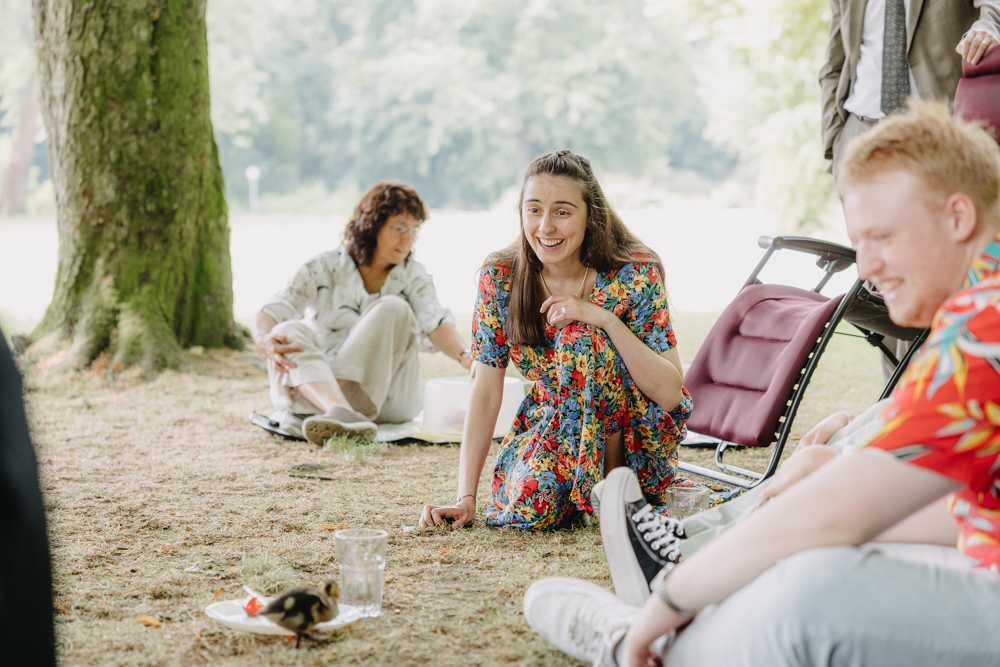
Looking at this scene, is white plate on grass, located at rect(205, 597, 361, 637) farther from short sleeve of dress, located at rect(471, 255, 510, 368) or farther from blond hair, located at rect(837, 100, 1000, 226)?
blond hair, located at rect(837, 100, 1000, 226)

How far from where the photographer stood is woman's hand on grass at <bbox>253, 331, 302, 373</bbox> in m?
3.75

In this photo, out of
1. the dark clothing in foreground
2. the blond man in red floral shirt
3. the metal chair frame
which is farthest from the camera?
the metal chair frame

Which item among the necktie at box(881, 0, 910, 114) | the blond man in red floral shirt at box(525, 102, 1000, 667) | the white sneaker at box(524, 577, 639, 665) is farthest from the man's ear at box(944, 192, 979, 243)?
the necktie at box(881, 0, 910, 114)

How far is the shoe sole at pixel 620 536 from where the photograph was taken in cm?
174

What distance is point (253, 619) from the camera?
1.81m

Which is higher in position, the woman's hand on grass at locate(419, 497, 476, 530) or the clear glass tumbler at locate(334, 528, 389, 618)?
the clear glass tumbler at locate(334, 528, 389, 618)

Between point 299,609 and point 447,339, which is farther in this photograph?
point 447,339

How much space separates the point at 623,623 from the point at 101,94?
15.3 ft

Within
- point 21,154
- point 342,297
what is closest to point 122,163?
point 342,297

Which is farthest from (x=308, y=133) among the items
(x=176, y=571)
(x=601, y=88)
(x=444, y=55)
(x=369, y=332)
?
(x=176, y=571)

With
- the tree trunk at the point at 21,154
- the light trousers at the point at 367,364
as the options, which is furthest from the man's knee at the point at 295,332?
the tree trunk at the point at 21,154

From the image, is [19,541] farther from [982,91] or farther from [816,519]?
[982,91]

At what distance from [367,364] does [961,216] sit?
3.09m

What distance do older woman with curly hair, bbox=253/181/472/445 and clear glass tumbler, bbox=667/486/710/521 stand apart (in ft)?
4.68
